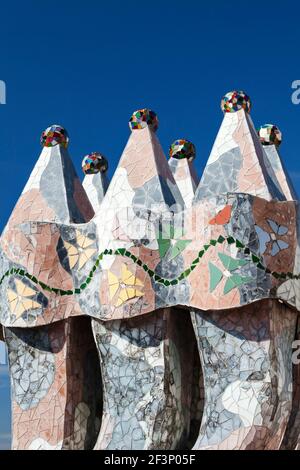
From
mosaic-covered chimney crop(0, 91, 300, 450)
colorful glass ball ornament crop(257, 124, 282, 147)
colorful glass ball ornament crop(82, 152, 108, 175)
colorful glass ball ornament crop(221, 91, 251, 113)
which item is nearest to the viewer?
mosaic-covered chimney crop(0, 91, 300, 450)

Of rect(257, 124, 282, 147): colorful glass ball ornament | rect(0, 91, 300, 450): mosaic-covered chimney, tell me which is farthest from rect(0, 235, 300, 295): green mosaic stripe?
rect(257, 124, 282, 147): colorful glass ball ornament

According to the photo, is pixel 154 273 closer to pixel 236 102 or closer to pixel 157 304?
pixel 157 304

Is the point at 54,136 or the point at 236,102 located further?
the point at 54,136

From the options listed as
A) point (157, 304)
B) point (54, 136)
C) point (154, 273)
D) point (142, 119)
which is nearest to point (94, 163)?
point (54, 136)

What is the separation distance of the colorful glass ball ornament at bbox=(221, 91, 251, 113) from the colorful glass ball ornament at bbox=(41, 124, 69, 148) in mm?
3407

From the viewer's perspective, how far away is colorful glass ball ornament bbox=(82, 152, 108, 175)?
19.1 meters

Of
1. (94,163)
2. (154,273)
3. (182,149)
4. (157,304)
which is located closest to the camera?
(157,304)

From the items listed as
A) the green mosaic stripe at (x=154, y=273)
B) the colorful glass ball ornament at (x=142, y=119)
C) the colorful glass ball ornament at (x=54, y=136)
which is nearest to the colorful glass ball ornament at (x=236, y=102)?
the colorful glass ball ornament at (x=142, y=119)

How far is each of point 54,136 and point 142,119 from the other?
1.99 meters

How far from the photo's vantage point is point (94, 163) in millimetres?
19141

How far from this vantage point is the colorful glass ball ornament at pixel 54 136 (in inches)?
703

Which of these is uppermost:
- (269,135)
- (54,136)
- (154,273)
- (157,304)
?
(54,136)

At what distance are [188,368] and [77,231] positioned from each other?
122 inches

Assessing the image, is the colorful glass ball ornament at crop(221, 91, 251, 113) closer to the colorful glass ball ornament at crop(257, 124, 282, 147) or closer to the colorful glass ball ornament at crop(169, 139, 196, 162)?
the colorful glass ball ornament at crop(257, 124, 282, 147)
